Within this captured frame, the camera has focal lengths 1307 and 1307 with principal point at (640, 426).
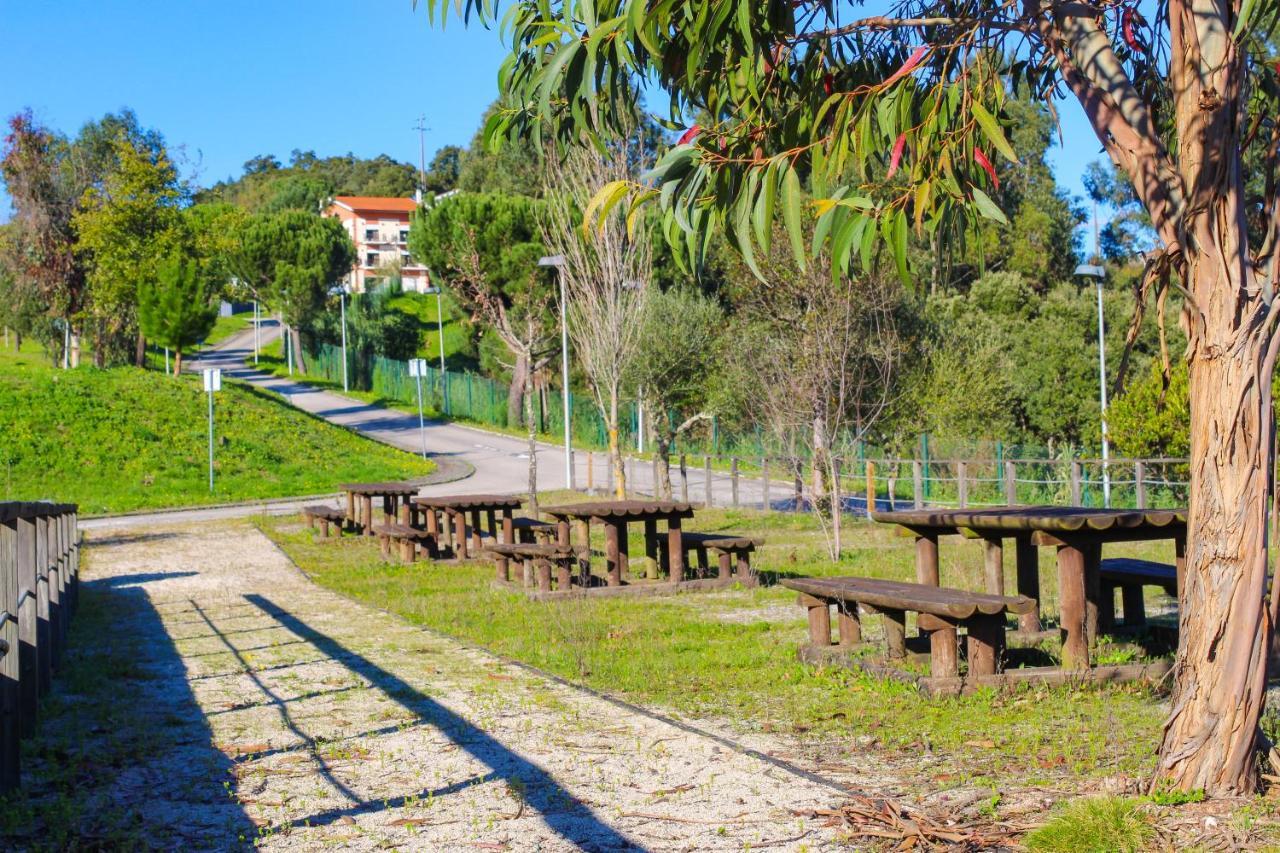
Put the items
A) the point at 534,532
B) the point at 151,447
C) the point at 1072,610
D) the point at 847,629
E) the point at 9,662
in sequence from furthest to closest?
1. the point at 151,447
2. the point at 534,532
3. the point at 847,629
4. the point at 1072,610
5. the point at 9,662

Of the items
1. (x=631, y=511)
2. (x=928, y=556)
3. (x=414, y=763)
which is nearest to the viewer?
(x=414, y=763)

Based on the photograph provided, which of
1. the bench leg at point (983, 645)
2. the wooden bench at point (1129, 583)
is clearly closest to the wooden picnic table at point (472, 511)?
the wooden bench at point (1129, 583)

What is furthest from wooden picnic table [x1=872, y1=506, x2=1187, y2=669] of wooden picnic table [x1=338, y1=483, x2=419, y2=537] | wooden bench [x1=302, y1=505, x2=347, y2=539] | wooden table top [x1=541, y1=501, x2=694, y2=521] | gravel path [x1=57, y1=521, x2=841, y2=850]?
wooden bench [x1=302, y1=505, x2=347, y2=539]

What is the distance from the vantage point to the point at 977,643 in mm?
7371

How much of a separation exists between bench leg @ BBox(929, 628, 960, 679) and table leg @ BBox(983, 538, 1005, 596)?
1.62m

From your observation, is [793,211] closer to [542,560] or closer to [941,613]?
→ [941,613]

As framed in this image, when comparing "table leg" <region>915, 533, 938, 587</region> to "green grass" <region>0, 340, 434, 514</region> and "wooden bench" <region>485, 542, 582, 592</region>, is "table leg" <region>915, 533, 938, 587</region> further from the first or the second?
"green grass" <region>0, 340, 434, 514</region>

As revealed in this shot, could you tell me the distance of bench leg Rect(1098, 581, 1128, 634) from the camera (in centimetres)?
898

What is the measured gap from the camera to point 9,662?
5.90 m

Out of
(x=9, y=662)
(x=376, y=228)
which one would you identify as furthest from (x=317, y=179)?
(x=9, y=662)

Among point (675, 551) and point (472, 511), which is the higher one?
point (472, 511)

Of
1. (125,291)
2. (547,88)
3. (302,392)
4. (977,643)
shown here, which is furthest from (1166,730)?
(302,392)

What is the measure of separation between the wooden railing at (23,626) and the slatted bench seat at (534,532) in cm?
731

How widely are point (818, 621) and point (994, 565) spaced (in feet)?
4.31
